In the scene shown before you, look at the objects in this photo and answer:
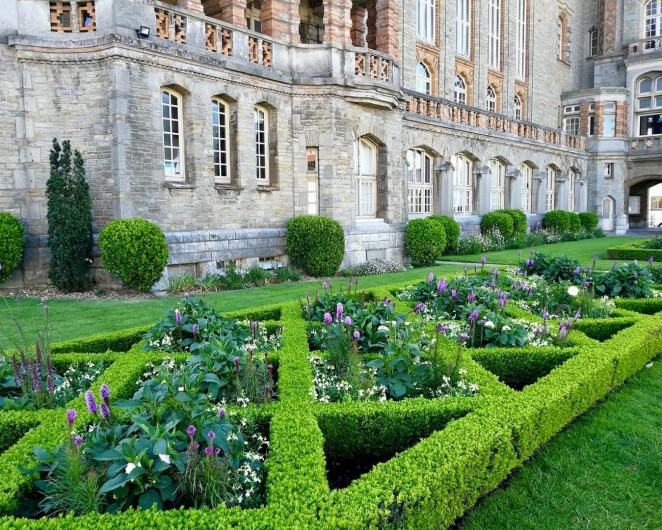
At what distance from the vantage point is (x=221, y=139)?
45.3 feet

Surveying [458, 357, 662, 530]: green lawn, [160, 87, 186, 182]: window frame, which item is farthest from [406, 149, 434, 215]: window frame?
[458, 357, 662, 530]: green lawn

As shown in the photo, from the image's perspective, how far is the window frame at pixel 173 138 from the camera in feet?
41.3

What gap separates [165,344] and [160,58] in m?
8.27

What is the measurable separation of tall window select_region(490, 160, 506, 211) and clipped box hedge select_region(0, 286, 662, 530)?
2089 centimetres

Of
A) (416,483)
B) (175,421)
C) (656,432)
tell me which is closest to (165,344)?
(175,421)

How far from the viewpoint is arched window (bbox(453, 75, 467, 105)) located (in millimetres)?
26719

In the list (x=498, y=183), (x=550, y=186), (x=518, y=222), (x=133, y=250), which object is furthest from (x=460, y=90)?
(x=133, y=250)

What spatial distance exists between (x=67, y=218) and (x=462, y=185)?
16852 millimetres

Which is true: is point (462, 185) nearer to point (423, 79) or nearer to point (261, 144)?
point (423, 79)

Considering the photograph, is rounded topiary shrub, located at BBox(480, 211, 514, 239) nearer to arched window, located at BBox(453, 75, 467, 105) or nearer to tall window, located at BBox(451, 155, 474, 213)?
tall window, located at BBox(451, 155, 474, 213)

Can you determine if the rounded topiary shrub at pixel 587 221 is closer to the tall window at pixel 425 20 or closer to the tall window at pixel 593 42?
the tall window at pixel 425 20

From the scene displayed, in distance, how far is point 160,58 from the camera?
38.9 ft

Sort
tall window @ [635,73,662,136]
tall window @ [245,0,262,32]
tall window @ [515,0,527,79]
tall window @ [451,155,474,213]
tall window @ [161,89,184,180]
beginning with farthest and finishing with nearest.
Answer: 1. tall window @ [635,73,662,136]
2. tall window @ [515,0,527,79]
3. tall window @ [451,155,474,213]
4. tall window @ [245,0,262,32]
5. tall window @ [161,89,184,180]

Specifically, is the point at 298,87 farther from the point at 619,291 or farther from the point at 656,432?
the point at 656,432
